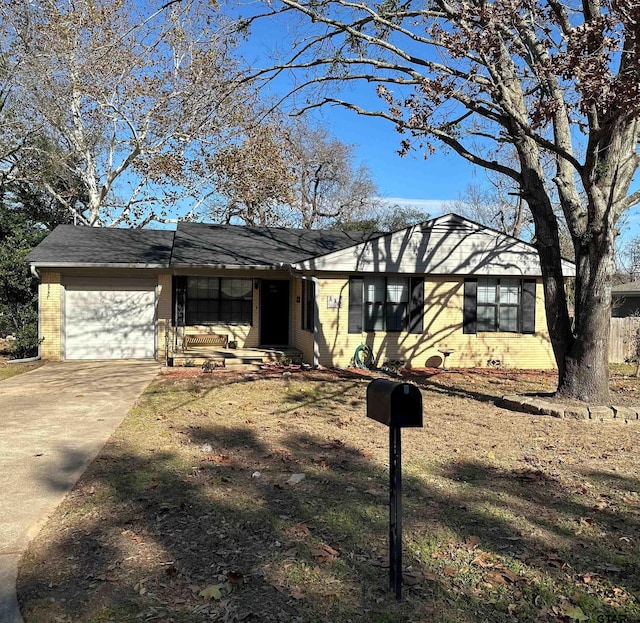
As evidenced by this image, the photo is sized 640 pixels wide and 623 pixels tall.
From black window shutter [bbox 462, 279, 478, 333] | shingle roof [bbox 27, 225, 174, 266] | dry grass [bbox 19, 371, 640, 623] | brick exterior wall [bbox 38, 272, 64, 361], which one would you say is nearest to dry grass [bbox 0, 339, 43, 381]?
brick exterior wall [bbox 38, 272, 64, 361]

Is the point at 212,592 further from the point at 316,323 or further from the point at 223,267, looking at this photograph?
the point at 223,267

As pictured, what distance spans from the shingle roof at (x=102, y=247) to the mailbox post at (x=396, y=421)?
12.4 m

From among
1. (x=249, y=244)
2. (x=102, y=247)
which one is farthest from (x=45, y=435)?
(x=249, y=244)

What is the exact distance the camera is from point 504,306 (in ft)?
49.3

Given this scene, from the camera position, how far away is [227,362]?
1384 centimetres

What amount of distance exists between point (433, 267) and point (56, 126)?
17022 millimetres

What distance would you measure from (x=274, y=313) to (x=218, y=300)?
170cm

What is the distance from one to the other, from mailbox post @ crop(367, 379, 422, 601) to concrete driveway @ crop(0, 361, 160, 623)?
1.98 m

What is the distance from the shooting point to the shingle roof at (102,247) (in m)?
14.3

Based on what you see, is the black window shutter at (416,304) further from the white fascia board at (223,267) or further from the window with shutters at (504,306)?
the white fascia board at (223,267)

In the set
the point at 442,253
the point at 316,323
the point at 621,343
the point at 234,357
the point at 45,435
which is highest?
the point at 442,253

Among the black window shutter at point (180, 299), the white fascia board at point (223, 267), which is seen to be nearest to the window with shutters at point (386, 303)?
the white fascia board at point (223, 267)

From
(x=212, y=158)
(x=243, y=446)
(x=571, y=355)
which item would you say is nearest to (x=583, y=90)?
(x=571, y=355)

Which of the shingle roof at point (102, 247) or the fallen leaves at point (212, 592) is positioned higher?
the shingle roof at point (102, 247)
